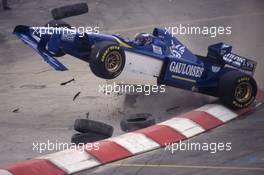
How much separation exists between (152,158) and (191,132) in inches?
56.4

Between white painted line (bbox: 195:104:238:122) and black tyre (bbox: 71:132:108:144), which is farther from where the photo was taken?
white painted line (bbox: 195:104:238:122)

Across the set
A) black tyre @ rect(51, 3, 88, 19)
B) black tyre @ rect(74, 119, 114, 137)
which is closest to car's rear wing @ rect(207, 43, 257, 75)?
black tyre @ rect(74, 119, 114, 137)

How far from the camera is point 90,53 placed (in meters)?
13.3

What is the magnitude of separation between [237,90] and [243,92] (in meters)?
0.24

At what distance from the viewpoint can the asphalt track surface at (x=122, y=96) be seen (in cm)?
1175

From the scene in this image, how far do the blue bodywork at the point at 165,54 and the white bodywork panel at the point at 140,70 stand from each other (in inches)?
3.5

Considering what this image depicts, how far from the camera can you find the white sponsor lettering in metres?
14.1

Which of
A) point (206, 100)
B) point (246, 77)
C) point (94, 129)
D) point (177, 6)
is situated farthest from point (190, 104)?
point (177, 6)

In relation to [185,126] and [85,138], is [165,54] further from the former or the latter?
[85,138]

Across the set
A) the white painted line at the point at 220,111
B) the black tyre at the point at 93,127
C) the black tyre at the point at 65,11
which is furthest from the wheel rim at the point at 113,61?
the black tyre at the point at 65,11

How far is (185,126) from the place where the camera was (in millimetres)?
13305

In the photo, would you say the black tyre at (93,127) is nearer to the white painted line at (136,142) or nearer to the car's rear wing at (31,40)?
the white painted line at (136,142)

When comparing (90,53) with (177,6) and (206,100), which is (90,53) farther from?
(177,6)

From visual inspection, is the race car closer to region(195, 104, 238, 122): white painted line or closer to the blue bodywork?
the blue bodywork
